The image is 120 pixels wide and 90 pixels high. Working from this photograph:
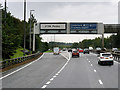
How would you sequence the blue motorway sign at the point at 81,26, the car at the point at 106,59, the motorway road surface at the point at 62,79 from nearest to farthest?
1. the motorway road surface at the point at 62,79
2. the car at the point at 106,59
3. the blue motorway sign at the point at 81,26

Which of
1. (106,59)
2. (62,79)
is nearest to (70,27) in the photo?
(106,59)

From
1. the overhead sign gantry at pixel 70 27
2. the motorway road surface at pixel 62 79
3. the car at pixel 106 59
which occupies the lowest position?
the motorway road surface at pixel 62 79

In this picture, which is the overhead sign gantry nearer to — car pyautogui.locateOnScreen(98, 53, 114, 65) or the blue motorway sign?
the blue motorway sign

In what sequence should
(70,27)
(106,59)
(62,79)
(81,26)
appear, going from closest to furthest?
(62,79)
(106,59)
(81,26)
(70,27)

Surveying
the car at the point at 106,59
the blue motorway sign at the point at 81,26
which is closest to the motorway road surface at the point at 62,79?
the car at the point at 106,59

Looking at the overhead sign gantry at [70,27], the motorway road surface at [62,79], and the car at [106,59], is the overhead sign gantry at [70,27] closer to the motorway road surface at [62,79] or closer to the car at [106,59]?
the car at [106,59]

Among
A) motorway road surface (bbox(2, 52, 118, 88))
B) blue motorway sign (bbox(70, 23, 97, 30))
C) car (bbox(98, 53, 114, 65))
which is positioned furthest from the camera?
blue motorway sign (bbox(70, 23, 97, 30))

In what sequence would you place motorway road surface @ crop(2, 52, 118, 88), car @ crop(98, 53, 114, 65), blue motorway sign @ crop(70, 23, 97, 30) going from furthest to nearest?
blue motorway sign @ crop(70, 23, 97, 30) → car @ crop(98, 53, 114, 65) → motorway road surface @ crop(2, 52, 118, 88)

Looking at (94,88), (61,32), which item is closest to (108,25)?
(61,32)

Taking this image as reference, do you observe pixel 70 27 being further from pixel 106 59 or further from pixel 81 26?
pixel 106 59

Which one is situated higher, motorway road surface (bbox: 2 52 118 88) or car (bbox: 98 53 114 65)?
car (bbox: 98 53 114 65)

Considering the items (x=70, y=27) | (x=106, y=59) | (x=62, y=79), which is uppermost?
(x=70, y=27)

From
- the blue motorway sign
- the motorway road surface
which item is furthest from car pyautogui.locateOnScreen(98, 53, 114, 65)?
the blue motorway sign

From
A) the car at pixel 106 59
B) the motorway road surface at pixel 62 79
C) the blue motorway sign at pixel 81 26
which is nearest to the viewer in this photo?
the motorway road surface at pixel 62 79
